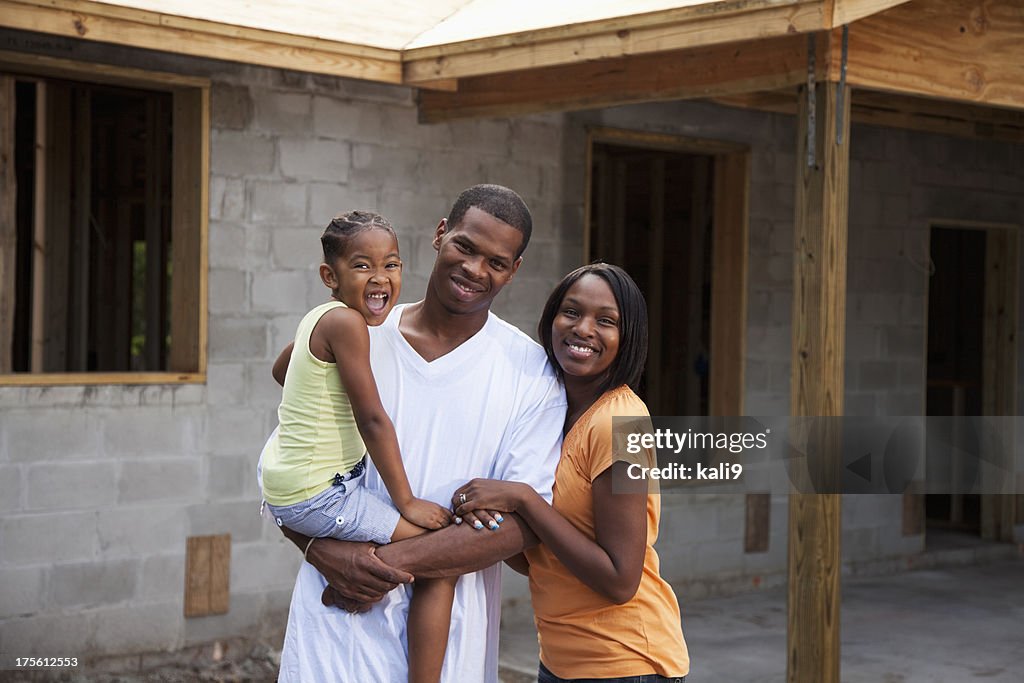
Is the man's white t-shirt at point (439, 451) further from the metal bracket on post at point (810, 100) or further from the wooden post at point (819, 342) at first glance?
the metal bracket on post at point (810, 100)

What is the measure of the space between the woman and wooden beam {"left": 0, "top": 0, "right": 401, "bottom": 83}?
3.35 m

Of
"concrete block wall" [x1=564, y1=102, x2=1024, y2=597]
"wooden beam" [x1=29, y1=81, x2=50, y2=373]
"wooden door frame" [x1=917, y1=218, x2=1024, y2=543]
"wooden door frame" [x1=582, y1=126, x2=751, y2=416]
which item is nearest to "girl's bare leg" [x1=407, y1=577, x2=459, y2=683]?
"wooden beam" [x1=29, y1=81, x2=50, y2=373]

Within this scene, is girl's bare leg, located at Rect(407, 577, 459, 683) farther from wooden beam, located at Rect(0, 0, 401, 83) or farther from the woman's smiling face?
wooden beam, located at Rect(0, 0, 401, 83)

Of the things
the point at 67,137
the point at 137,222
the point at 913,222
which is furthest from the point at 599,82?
the point at 137,222

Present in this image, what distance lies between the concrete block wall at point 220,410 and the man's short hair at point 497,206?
12.0 feet

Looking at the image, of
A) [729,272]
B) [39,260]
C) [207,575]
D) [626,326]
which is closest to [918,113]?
[729,272]

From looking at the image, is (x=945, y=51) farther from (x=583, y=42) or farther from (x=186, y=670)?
(x=186, y=670)

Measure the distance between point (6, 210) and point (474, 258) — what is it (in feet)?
13.2

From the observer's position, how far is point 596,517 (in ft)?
8.52

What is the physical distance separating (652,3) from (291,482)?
122 inches

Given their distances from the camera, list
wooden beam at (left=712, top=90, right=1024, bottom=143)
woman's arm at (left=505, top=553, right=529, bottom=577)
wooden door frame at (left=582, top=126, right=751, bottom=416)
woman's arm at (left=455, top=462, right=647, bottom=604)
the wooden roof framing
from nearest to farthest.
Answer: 1. woman's arm at (left=455, top=462, right=647, bottom=604)
2. woman's arm at (left=505, top=553, right=529, bottom=577)
3. the wooden roof framing
4. wooden beam at (left=712, top=90, right=1024, bottom=143)
5. wooden door frame at (left=582, top=126, right=751, bottom=416)

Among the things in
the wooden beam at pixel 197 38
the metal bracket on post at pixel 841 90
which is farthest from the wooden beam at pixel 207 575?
the metal bracket on post at pixel 841 90

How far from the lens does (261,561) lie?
6.43 meters

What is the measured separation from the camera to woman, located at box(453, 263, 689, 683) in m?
2.57
